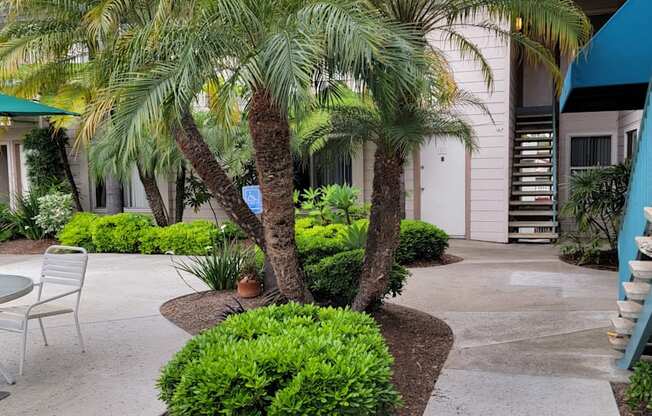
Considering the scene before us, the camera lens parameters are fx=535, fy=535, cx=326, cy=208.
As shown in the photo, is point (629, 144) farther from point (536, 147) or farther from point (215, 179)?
point (215, 179)

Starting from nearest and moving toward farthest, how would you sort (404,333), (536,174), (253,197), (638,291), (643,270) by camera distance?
(643,270) → (638,291) → (404,333) → (253,197) → (536,174)

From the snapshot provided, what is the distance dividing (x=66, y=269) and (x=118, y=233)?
6640mm

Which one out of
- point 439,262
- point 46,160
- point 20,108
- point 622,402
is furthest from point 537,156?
point 46,160

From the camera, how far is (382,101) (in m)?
4.39

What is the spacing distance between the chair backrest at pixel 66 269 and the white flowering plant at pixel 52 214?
8248mm

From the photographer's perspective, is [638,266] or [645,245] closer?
[645,245]

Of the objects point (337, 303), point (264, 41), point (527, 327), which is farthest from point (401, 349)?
point (264, 41)

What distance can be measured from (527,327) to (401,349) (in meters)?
1.64

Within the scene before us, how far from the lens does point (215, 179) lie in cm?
588

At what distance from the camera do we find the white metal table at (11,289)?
13.0 feet

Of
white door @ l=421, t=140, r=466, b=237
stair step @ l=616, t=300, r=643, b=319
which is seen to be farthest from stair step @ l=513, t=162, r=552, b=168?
stair step @ l=616, t=300, r=643, b=319

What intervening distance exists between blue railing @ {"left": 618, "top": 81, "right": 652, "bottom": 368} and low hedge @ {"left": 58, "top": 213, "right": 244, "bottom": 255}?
7.74 m

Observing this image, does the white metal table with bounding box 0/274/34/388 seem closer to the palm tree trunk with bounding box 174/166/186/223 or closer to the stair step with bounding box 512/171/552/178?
the palm tree trunk with bounding box 174/166/186/223

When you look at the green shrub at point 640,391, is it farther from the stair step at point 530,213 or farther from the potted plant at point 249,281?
the stair step at point 530,213
